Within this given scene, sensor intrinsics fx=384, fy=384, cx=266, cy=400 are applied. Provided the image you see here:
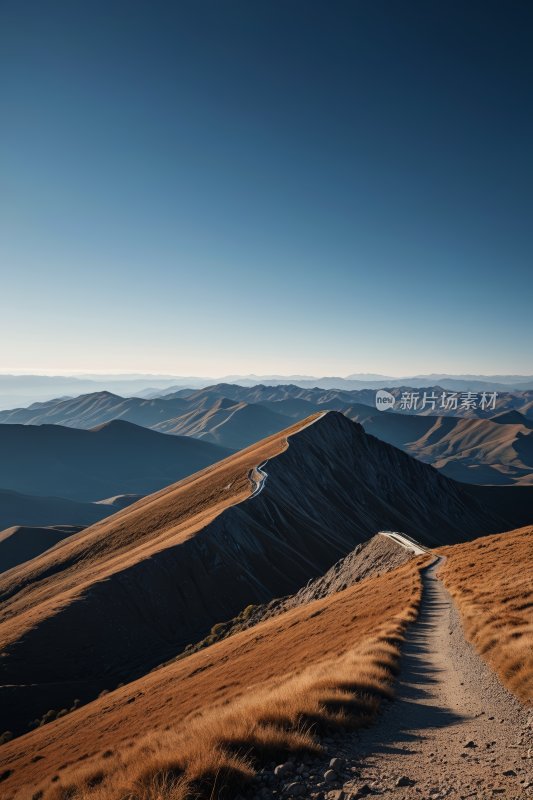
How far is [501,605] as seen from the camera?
14766 millimetres

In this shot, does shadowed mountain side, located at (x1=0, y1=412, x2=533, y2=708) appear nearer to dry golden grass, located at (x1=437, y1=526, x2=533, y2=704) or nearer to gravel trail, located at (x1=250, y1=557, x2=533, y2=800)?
dry golden grass, located at (x1=437, y1=526, x2=533, y2=704)

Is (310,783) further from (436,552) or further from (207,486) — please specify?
(207,486)

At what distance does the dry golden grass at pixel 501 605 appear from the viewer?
9461 mm

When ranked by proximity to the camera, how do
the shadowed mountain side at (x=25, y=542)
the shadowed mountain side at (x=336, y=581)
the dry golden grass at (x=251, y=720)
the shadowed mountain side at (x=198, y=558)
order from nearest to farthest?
the dry golden grass at (x=251, y=720)
the shadowed mountain side at (x=336, y=581)
the shadowed mountain side at (x=198, y=558)
the shadowed mountain side at (x=25, y=542)

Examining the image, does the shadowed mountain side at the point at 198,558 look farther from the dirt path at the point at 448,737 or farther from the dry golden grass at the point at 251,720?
the dirt path at the point at 448,737

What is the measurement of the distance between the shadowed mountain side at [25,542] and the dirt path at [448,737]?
6019 inches

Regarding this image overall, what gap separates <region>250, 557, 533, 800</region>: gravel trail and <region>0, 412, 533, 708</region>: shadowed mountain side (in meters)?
41.5

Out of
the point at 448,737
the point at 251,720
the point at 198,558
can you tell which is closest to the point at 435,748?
the point at 448,737

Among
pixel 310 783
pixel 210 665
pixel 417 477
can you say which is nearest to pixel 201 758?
pixel 310 783

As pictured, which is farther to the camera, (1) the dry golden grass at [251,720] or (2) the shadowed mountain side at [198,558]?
(2) the shadowed mountain side at [198,558]

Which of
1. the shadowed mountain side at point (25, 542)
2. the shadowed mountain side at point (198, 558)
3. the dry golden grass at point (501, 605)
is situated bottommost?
the shadowed mountain side at point (25, 542)

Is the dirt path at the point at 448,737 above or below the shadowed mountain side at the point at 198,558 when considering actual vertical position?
above

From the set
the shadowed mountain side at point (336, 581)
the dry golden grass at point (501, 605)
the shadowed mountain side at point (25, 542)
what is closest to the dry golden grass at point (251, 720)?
the dry golden grass at point (501, 605)

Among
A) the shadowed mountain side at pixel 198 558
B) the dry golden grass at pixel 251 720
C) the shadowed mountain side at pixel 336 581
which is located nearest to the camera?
the dry golden grass at pixel 251 720
